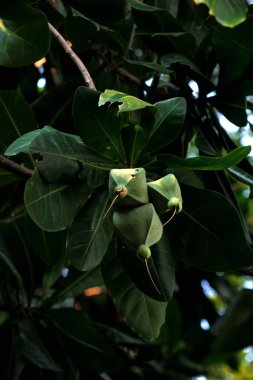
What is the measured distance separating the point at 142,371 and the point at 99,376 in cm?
22

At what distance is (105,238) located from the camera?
986mm

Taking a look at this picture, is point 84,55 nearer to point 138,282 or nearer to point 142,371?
point 138,282

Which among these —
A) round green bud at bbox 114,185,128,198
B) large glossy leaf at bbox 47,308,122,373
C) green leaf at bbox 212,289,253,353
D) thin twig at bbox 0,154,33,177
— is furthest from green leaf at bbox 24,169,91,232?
green leaf at bbox 212,289,253,353

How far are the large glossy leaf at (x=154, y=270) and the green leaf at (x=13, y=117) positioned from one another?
0.37 m

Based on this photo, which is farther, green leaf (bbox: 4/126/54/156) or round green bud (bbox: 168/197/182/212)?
green leaf (bbox: 4/126/54/156)

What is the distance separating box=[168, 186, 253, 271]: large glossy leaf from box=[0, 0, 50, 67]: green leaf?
337 millimetres

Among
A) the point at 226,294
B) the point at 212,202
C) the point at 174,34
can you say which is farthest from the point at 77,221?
the point at 226,294

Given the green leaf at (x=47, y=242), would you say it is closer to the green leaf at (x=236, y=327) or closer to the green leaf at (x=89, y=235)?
the green leaf at (x=89, y=235)

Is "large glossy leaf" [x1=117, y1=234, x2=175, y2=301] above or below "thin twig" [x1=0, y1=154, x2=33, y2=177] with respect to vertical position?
below

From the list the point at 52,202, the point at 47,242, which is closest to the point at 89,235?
the point at 52,202

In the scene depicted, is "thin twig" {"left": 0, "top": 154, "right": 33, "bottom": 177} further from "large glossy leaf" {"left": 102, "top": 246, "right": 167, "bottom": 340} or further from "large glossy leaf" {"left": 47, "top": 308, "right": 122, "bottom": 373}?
"large glossy leaf" {"left": 47, "top": 308, "right": 122, "bottom": 373}

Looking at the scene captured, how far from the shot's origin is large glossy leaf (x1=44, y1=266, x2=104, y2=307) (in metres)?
1.49

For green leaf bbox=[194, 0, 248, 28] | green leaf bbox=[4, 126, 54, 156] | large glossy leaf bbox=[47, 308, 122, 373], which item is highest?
green leaf bbox=[194, 0, 248, 28]

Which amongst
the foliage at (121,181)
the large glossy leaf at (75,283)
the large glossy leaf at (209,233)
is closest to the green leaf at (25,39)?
the foliage at (121,181)
